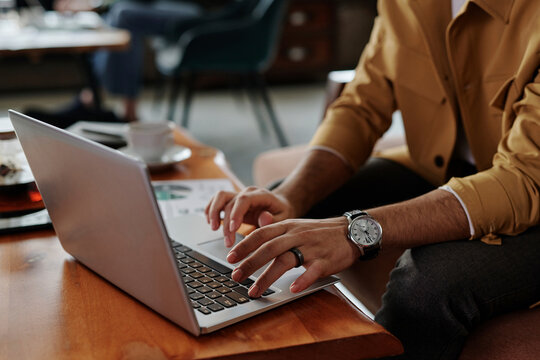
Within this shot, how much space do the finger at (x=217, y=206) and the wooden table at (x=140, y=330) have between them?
0.58 feet

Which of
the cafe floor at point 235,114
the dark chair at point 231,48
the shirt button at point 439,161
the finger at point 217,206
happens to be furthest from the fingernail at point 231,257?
the dark chair at point 231,48

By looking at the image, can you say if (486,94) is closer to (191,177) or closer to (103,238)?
(191,177)

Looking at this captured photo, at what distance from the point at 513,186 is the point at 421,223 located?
0.46 ft

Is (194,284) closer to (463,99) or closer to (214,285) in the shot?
(214,285)

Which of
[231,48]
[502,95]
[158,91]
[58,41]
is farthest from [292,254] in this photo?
[158,91]

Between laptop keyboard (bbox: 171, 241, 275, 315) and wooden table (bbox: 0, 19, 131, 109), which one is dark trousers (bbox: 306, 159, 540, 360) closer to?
laptop keyboard (bbox: 171, 241, 275, 315)

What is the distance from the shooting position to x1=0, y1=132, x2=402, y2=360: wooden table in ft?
1.73

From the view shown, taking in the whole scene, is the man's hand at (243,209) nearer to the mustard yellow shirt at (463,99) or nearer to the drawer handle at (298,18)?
the mustard yellow shirt at (463,99)

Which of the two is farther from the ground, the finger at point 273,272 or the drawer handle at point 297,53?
the finger at point 273,272

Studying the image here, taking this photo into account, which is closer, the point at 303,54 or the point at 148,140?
the point at 148,140

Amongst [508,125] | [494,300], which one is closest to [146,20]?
[508,125]

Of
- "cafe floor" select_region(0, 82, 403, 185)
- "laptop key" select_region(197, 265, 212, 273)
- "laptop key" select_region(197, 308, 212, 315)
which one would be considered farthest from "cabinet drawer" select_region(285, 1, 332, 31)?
"laptop key" select_region(197, 308, 212, 315)

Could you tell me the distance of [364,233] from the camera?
2.45 feet

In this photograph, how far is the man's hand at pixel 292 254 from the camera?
622 mm
